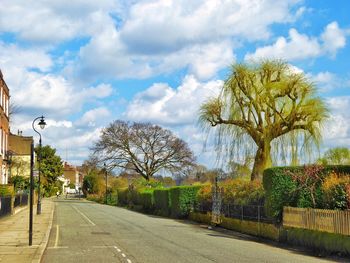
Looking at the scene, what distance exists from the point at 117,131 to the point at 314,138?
60860 mm

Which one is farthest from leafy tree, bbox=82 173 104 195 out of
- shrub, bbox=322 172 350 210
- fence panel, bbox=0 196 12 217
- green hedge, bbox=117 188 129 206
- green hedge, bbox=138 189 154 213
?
shrub, bbox=322 172 350 210

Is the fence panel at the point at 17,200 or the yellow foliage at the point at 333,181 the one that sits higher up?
the yellow foliage at the point at 333,181

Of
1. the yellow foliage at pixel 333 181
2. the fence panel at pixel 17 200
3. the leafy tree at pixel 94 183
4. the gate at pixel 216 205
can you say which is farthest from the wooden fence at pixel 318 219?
the leafy tree at pixel 94 183

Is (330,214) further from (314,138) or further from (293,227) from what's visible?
(314,138)

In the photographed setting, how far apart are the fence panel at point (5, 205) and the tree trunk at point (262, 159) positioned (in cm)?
1596

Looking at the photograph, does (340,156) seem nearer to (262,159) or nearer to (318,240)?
(262,159)

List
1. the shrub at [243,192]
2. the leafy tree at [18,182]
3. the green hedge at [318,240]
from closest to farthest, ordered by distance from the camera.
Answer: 1. the green hedge at [318,240]
2. the shrub at [243,192]
3. the leafy tree at [18,182]

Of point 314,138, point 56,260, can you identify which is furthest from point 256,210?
point 56,260

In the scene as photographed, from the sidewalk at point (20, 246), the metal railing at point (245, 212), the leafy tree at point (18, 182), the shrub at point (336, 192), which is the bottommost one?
the sidewalk at point (20, 246)

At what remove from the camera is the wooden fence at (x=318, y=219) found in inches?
719

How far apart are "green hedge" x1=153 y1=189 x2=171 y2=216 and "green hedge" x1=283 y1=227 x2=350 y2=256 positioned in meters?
24.8

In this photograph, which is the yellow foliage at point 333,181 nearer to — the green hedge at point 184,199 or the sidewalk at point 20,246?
the sidewalk at point 20,246

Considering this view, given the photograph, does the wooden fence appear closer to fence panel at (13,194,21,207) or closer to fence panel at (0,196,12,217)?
fence panel at (0,196,12,217)

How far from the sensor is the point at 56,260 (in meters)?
15.8
